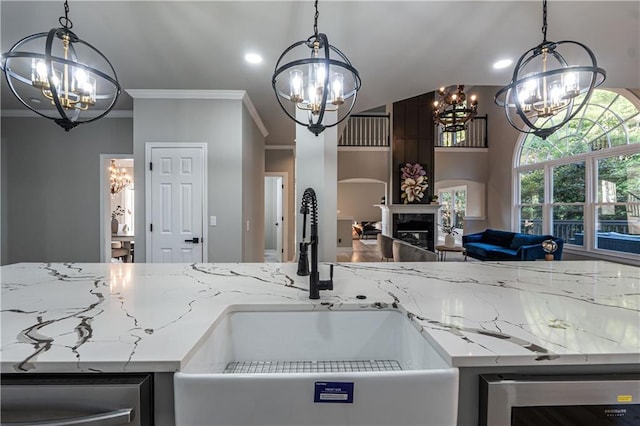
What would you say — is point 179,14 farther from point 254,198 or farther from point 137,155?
point 254,198

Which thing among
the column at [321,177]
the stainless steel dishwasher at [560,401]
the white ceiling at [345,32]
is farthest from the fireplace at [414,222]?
the stainless steel dishwasher at [560,401]

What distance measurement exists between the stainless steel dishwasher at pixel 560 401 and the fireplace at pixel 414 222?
24.7 ft

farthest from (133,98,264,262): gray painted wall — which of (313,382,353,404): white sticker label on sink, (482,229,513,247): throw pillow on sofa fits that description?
(482,229,513,247): throw pillow on sofa

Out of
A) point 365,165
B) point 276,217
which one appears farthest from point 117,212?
point 365,165

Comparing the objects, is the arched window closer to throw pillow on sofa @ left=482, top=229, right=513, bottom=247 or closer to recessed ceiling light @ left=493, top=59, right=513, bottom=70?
throw pillow on sofa @ left=482, top=229, right=513, bottom=247

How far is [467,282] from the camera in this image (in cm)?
140

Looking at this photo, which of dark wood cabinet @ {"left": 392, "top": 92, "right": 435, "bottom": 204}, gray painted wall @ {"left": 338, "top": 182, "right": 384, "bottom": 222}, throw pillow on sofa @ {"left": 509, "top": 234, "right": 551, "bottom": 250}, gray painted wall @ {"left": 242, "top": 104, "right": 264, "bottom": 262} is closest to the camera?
gray painted wall @ {"left": 242, "top": 104, "right": 264, "bottom": 262}

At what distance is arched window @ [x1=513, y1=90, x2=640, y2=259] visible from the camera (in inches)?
212

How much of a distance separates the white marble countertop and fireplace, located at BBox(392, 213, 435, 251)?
644 centimetres

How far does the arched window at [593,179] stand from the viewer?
212 inches

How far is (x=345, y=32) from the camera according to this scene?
246 cm

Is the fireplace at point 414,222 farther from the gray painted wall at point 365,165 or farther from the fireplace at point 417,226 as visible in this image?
the gray painted wall at point 365,165

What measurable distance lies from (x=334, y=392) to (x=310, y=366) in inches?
15.5

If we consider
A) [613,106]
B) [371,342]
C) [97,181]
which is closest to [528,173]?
[613,106]
